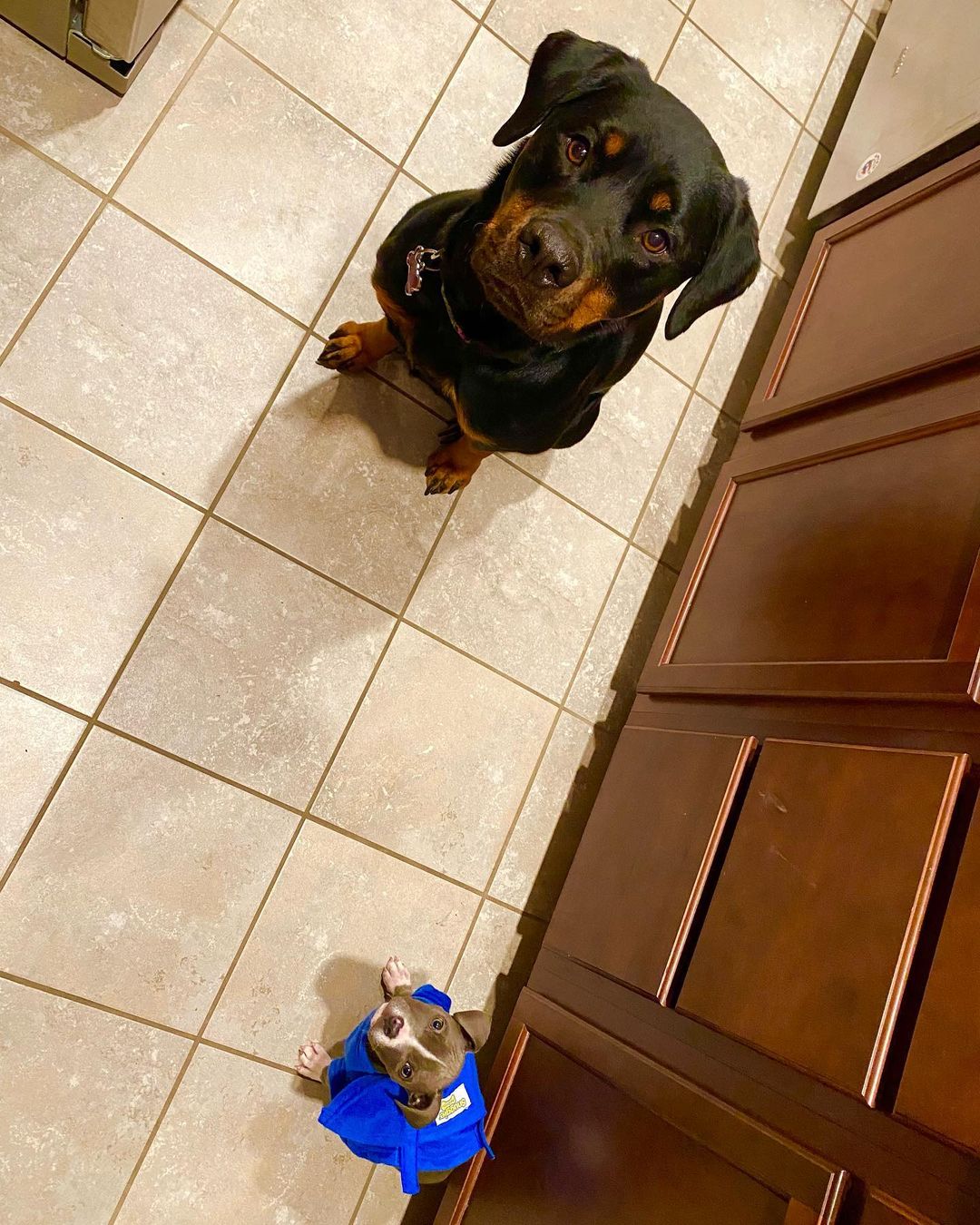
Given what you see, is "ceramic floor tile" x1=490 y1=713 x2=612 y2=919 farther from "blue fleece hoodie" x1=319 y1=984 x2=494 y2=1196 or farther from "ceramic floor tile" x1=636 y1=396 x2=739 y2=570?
"ceramic floor tile" x1=636 y1=396 x2=739 y2=570

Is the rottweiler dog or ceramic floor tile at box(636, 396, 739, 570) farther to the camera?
ceramic floor tile at box(636, 396, 739, 570)

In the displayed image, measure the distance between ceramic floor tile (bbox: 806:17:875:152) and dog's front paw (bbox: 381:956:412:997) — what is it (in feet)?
10.00

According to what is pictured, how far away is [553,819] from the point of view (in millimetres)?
2352

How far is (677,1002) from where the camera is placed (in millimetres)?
1744

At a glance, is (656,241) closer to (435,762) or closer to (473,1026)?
(435,762)

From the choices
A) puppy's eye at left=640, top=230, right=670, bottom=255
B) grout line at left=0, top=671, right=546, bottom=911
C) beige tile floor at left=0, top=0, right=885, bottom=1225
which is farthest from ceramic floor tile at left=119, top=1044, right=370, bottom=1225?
puppy's eye at left=640, top=230, right=670, bottom=255

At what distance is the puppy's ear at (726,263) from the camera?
60.3 inches

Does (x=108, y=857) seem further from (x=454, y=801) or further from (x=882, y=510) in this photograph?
(x=882, y=510)

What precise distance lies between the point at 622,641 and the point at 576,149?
1397 millimetres

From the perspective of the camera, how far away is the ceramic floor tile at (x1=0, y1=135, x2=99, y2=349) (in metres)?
1.90

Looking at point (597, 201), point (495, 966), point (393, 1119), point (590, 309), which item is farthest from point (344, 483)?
point (393, 1119)

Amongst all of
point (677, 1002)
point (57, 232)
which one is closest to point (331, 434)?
point (57, 232)

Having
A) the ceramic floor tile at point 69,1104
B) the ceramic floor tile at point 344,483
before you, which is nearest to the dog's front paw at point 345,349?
the ceramic floor tile at point 344,483

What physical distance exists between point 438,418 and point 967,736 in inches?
57.5
